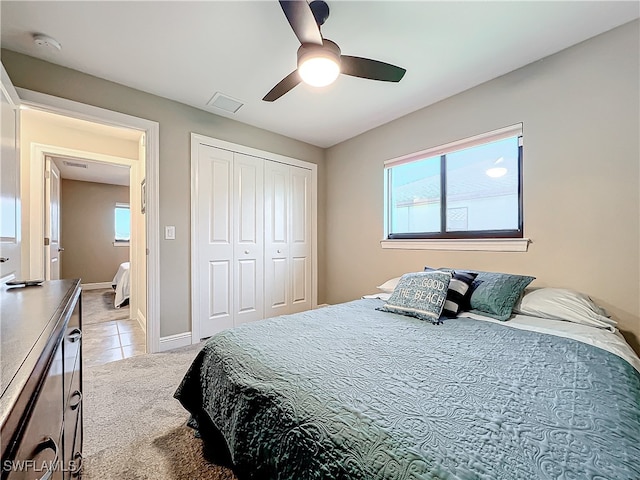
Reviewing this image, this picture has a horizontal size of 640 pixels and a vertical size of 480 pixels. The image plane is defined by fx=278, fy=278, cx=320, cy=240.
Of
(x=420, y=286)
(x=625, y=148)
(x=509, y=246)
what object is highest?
(x=625, y=148)

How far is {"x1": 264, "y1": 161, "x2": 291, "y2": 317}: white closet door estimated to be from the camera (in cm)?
344

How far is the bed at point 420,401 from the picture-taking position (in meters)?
0.63

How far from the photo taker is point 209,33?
71.7 inches

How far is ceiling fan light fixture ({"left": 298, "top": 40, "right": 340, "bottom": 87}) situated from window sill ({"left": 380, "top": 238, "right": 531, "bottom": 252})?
1.80 meters

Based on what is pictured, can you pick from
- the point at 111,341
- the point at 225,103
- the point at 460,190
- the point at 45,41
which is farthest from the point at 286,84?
the point at 111,341

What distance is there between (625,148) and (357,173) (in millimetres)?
2334

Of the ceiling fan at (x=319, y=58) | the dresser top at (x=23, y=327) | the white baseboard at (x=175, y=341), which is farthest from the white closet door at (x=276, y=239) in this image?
the dresser top at (x=23, y=327)

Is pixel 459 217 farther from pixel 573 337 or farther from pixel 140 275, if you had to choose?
pixel 140 275

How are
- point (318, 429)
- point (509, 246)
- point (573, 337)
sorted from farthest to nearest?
1. point (509, 246)
2. point (573, 337)
3. point (318, 429)

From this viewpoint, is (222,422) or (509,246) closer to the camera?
(222,422)

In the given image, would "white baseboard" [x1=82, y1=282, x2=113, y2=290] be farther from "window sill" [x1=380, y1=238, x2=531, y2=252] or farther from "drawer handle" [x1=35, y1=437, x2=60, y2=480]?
"drawer handle" [x1=35, y1=437, x2=60, y2=480]

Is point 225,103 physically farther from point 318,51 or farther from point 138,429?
point 138,429

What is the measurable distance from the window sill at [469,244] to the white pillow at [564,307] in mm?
450

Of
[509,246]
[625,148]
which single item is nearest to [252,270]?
[509,246]
